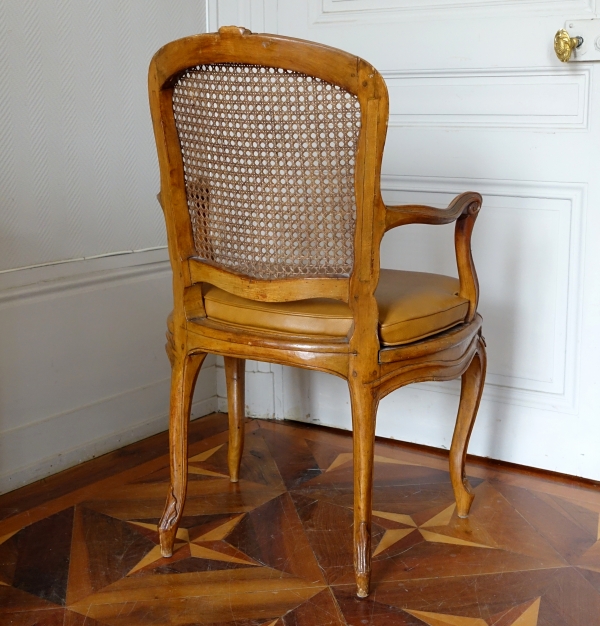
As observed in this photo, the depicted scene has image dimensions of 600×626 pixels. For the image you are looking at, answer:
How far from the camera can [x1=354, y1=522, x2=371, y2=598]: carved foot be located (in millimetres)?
1621

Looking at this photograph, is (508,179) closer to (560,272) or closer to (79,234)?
(560,272)

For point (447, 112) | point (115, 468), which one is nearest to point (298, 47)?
point (447, 112)

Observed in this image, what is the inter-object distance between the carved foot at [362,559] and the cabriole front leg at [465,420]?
42cm

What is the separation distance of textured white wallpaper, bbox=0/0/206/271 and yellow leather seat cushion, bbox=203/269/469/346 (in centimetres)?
67

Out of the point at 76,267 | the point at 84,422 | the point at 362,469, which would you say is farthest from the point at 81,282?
the point at 362,469

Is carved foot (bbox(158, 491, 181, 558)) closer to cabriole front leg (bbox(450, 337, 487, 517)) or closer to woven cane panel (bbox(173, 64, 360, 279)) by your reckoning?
woven cane panel (bbox(173, 64, 360, 279))

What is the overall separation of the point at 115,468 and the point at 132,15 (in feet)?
4.16

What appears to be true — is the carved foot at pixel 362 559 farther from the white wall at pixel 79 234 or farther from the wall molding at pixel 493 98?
the wall molding at pixel 493 98

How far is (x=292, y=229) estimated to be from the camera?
5.09 feet

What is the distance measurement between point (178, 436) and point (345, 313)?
1.56 ft

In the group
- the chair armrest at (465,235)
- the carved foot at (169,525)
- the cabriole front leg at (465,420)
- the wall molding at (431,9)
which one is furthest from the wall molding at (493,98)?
the carved foot at (169,525)

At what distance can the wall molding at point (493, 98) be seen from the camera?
6.95ft

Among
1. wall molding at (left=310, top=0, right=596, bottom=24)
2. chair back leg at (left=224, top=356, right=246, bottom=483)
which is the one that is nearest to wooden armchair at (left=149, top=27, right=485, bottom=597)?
chair back leg at (left=224, top=356, right=246, bottom=483)

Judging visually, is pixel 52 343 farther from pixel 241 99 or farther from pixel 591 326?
pixel 591 326
